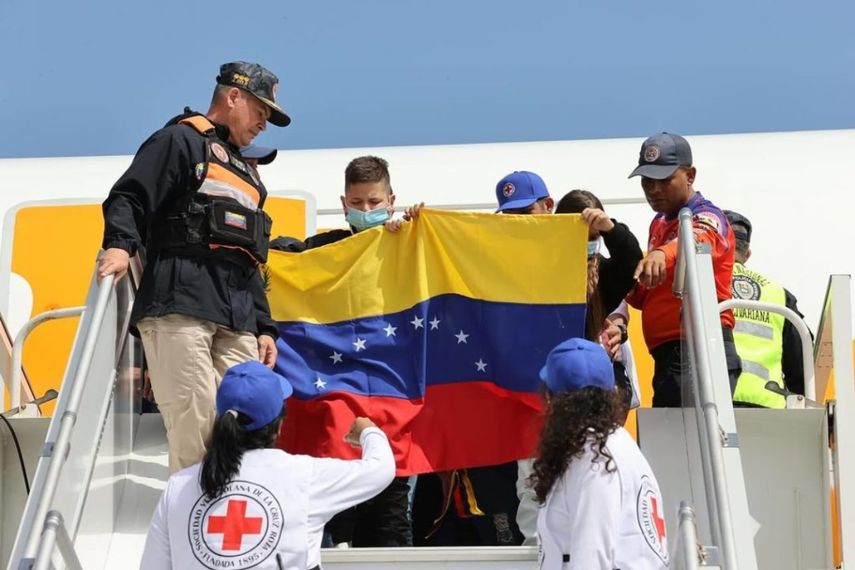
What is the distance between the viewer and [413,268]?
689 centimetres

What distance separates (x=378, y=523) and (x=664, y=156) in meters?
2.11

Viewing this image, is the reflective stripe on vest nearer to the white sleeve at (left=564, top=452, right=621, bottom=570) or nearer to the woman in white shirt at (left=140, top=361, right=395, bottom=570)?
the woman in white shirt at (left=140, top=361, right=395, bottom=570)

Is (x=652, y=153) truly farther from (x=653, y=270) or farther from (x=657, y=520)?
(x=657, y=520)

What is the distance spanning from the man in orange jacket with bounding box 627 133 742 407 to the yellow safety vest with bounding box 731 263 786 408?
0.74 m

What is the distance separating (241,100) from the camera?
645cm

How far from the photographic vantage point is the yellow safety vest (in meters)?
7.51

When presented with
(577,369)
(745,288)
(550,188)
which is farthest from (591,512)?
(550,188)

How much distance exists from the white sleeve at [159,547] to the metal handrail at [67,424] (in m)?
0.31

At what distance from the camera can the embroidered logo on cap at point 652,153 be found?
22.5 ft

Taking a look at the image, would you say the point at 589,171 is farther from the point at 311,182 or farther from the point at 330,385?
the point at 330,385

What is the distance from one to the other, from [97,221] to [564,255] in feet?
14.8

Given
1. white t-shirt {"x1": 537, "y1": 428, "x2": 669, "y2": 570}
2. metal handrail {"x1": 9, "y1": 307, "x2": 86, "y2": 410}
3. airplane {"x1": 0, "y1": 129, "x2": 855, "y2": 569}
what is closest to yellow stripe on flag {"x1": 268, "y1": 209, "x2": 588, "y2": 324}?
metal handrail {"x1": 9, "y1": 307, "x2": 86, "y2": 410}

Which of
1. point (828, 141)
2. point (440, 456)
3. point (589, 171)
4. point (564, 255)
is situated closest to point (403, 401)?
point (440, 456)

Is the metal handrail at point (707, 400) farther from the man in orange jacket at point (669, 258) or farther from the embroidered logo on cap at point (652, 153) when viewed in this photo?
the embroidered logo on cap at point (652, 153)
